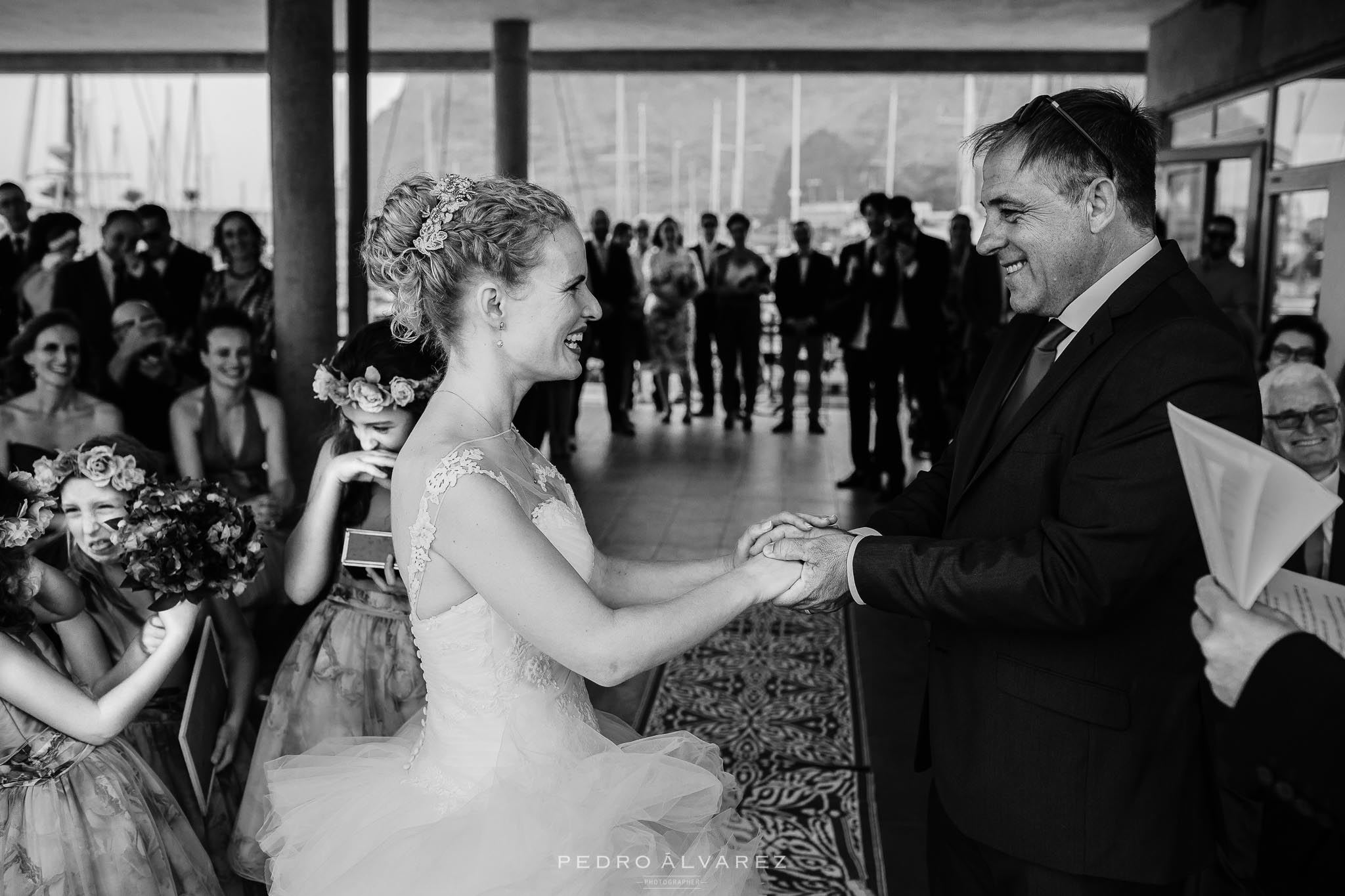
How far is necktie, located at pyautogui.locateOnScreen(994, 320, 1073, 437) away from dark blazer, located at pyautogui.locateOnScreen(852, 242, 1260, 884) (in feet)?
0.45

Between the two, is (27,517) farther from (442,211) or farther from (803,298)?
(803,298)

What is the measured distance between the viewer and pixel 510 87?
461 inches

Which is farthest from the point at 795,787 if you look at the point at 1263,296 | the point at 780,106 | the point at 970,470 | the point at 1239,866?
the point at 780,106

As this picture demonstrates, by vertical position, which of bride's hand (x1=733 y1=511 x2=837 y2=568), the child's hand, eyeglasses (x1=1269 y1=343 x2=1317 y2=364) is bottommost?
the child's hand

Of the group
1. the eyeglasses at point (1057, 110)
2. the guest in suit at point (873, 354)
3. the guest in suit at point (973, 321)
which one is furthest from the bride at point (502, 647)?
the guest in suit at point (973, 321)

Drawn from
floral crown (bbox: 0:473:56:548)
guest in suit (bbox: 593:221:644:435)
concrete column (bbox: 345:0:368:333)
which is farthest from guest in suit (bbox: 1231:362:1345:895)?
guest in suit (bbox: 593:221:644:435)

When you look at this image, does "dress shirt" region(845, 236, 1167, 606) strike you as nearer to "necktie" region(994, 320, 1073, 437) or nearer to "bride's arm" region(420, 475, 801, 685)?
"necktie" region(994, 320, 1073, 437)

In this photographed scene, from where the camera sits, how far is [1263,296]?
865 cm

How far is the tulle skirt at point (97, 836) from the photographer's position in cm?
226

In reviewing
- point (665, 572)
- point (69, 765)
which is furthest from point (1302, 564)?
point (69, 765)

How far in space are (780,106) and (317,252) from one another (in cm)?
3414

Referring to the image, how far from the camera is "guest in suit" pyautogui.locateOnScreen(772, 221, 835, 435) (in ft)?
A: 35.6

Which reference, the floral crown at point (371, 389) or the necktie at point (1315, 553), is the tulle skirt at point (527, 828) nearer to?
the floral crown at point (371, 389)

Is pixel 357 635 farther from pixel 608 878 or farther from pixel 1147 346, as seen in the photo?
pixel 1147 346
